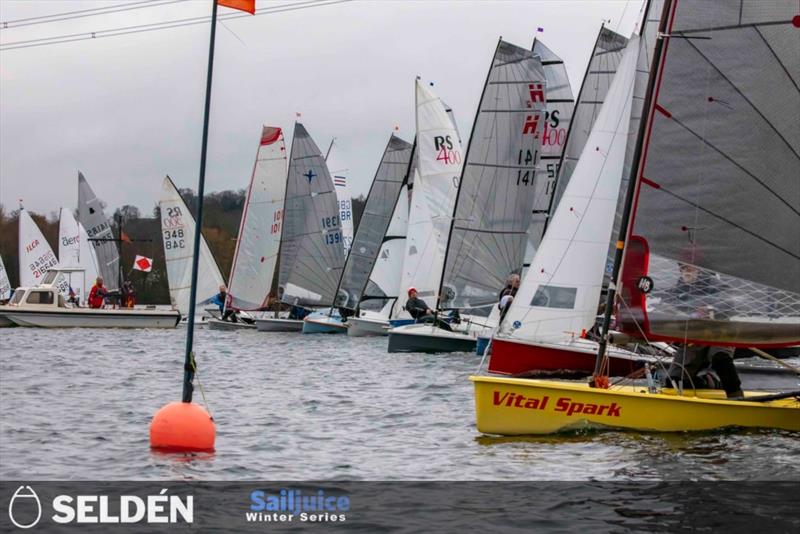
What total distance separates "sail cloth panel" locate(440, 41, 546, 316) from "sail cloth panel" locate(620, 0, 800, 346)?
47.5 ft

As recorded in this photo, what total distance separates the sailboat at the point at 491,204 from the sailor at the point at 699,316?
14149 mm

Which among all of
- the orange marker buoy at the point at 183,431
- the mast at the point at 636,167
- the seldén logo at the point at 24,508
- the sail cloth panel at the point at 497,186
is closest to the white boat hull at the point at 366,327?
the sail cloth panel at the point at 497,186

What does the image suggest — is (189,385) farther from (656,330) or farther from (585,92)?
(585,92)

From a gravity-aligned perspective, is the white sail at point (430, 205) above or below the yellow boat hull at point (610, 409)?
above

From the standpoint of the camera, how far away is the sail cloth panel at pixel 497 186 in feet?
96.2

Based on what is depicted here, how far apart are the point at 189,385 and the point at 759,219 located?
6.43 meters

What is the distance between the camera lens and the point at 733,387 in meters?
14.3

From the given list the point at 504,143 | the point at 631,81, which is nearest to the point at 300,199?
the point at 504,143

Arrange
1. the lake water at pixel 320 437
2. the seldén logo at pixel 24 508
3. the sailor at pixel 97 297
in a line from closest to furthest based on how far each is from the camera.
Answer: the seldén logo at pixel 24 508, the lake water at pixel 320 437, the sailor at pixel 97 297

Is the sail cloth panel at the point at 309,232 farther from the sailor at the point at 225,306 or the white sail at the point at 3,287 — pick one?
the white sail at the point at 3,287

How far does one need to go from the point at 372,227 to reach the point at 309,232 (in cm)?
304

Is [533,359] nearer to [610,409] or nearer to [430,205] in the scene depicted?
[610,409]

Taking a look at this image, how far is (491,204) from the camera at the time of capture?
29797 millimetres

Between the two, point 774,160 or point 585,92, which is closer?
point 774,160
